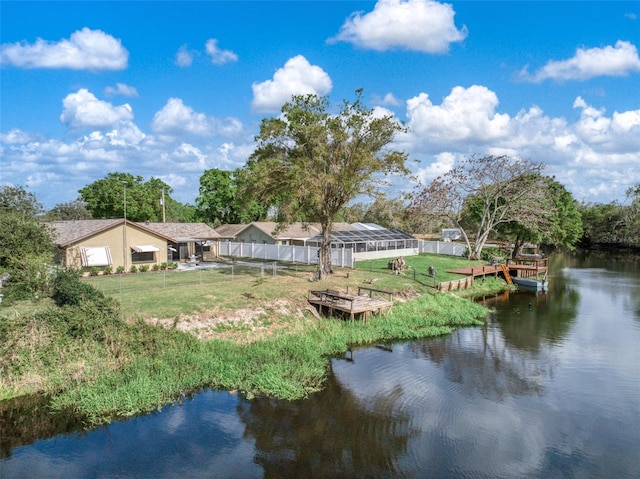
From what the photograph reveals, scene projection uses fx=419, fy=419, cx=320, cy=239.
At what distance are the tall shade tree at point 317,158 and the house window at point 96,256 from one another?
42.0 feet

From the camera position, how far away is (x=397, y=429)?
1206 cm

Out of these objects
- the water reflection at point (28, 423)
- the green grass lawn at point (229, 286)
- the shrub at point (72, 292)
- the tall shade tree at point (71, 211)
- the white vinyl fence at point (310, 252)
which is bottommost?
the water reflection at point (28, 423)

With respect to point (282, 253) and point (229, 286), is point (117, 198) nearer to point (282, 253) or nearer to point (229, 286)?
point (282, 253)

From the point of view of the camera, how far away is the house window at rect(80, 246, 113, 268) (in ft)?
99.0

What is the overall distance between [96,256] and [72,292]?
12.6m

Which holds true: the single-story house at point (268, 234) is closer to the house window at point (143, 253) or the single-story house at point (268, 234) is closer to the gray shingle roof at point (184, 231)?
the gray shingle roof at point (184, 231)

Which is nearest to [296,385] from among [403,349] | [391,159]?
[403,349]

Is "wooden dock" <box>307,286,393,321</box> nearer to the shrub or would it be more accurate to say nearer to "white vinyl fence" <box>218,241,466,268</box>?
the shrub

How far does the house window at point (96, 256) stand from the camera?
99.0 ft

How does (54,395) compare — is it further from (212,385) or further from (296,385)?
(296,385)

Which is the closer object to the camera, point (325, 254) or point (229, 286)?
point (229, 286)

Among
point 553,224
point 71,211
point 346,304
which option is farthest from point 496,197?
point 71,211

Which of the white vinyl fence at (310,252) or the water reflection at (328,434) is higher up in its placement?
the white vinyl fence at (310,252)

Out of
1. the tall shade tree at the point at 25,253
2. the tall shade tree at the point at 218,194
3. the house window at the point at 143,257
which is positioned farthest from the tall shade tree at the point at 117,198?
the tall shade tree at the point at 25,253
